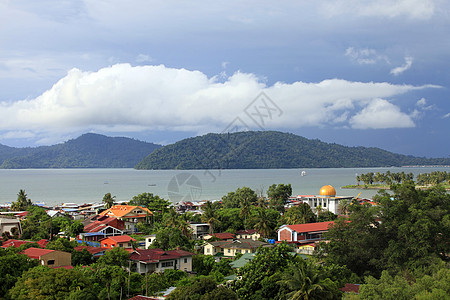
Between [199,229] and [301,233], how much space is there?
10994 millimetres

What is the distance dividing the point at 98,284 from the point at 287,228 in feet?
65.7

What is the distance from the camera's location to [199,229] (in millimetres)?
41656

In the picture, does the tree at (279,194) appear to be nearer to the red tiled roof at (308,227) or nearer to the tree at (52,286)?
the red tiled roof at (308,227)

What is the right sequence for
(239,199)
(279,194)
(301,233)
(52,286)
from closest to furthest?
(52,286) < (301,233) < (239,199) < (279,194)

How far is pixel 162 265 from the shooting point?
24438 millimetres

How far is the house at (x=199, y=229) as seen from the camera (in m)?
40.8

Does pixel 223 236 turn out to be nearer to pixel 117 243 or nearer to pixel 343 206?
pixel 117 243

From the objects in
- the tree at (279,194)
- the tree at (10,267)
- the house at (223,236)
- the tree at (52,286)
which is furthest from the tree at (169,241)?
the tree at (279,194)

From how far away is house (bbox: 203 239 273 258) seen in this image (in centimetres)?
3057

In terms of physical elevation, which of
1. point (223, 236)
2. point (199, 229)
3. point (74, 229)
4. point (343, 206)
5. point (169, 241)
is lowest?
point (199, 229)

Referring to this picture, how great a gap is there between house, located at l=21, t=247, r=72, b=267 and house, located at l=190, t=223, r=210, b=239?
17366mm

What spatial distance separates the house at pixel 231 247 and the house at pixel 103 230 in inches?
453

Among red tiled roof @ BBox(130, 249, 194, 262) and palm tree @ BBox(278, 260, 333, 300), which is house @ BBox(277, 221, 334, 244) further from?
palm tree @ BBox(278, 260, 333, 300)

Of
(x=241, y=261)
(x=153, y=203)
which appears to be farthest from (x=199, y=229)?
(x=241, y=261)
